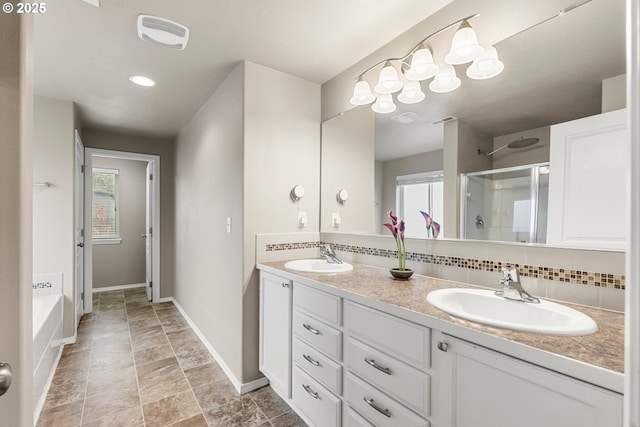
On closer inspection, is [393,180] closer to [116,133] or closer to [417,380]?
[417,380]

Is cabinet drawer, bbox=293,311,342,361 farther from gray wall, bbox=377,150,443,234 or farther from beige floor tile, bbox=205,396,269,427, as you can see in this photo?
gray wall, bbox=377,150,443,234

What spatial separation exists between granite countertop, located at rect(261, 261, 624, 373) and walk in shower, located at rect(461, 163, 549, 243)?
0.99 ft

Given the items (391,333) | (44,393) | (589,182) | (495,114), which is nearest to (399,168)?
(495,114)

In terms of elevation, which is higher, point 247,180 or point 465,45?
point 465,45

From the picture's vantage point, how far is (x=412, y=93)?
1.80m

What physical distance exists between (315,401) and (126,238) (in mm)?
4644

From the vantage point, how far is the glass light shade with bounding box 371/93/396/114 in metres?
1.98

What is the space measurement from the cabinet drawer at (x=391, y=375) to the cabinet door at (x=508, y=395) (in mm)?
53

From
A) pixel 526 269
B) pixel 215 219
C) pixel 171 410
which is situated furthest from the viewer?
pixel 215 219

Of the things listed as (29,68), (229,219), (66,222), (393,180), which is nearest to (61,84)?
(66,222)

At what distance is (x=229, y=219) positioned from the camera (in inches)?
92.0

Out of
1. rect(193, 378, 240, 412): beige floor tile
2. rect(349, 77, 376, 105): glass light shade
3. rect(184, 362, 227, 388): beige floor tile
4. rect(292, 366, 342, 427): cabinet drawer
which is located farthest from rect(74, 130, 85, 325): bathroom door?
rect(349, 77, 376, 105): glass light shade

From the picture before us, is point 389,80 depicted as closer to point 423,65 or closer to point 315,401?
point 423,65

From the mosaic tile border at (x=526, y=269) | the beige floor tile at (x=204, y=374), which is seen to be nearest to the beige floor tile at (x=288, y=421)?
the beige floor tile at (x=204, y=374)
